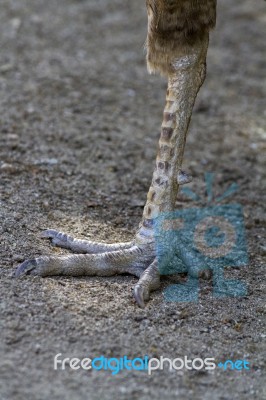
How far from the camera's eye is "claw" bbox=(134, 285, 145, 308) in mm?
4199

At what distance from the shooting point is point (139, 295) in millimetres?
4223

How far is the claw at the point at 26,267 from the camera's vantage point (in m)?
4.24

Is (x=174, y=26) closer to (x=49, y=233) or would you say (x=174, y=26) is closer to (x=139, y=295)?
(x=49, y=233)

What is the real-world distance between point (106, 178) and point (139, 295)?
191 centimetres

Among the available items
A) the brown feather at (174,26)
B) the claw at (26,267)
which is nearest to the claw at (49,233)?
the claw at (26,267)

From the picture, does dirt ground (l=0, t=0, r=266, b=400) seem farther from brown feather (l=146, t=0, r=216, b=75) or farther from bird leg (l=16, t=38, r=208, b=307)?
brown feather (l=146, t=0, r=216, b=75)

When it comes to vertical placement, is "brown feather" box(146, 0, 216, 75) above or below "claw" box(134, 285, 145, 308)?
above

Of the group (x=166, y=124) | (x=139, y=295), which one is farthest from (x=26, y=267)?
(x=166, y=124)

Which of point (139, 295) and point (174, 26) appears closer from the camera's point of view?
point (139, 295)

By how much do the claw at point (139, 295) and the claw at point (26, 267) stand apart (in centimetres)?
56

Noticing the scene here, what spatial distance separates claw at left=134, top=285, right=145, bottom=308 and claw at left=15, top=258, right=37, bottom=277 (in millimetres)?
564

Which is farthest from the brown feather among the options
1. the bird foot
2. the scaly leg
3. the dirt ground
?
the dirt ground

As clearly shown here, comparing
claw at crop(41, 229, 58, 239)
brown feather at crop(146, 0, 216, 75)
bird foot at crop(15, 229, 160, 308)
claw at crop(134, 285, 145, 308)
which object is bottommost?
claw at crop(134, 285, 145, 308)

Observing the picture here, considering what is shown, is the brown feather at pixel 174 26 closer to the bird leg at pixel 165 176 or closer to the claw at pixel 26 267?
the bird leg at pixel 165 176
